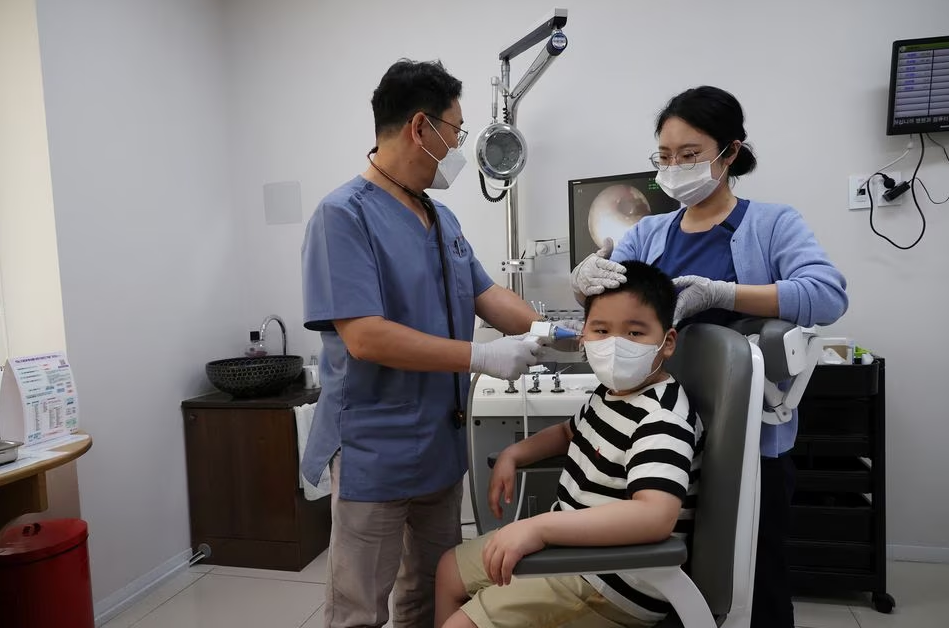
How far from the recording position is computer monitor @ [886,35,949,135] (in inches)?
81.3

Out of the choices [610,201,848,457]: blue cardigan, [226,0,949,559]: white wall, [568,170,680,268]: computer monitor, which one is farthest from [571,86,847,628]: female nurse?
[226,0,949,559]: white wall

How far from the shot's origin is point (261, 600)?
219cm

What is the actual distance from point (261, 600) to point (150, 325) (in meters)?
1.13

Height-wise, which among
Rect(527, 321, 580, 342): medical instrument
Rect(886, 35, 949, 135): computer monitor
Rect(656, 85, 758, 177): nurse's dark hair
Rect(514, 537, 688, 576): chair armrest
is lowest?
Rect(514, 537, 688, 576): chair armrest

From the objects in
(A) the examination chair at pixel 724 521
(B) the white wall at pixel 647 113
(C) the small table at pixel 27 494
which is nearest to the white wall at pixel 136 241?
(B) the white wall at pixel 647 113

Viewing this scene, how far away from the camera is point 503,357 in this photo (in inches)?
45.2

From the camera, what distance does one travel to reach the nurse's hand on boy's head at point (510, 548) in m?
0.84

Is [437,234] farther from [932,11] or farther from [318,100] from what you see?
[932,11]

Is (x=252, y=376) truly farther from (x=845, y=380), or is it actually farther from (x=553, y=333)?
(x=845, y=380)

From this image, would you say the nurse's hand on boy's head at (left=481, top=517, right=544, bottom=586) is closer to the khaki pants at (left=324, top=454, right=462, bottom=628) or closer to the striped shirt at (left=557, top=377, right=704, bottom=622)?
the striped shirt at (left=557, top=377, right=704, bottom=622)

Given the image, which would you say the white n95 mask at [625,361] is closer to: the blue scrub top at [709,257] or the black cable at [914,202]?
the blue scrub top at [709,257]

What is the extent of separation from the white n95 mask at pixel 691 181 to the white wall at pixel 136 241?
1919 mm

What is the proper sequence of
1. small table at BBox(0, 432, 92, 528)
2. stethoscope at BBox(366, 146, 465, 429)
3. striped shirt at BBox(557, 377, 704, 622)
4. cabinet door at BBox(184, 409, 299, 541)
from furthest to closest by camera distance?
cabinet door at BBox(184, 409, 299, 541) → small table at BBox(0, 432, 92, 528) → stethoscope at BBox(366, 146, 465, 429) → striped shirt at BBox(557, 377, 704, 622)

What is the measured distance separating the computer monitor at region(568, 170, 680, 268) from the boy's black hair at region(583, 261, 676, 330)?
1.13 metres
